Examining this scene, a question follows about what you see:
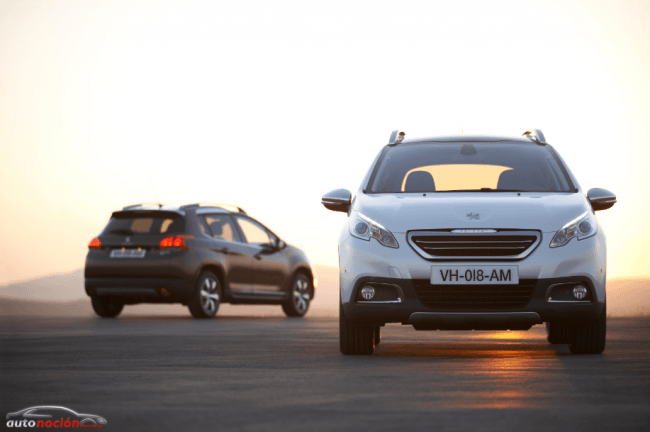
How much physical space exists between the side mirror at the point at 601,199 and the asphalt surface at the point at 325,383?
1.30 m

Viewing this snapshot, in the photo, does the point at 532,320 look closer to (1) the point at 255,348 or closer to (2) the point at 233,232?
(1) the point at 255,348

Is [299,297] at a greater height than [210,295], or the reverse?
[210,295]

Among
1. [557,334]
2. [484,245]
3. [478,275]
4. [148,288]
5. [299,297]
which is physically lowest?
[299,297]

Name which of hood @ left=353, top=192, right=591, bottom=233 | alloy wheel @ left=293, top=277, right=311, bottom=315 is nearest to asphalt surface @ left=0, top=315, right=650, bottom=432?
hood @ left=353, top=192, right=591, bottom=233

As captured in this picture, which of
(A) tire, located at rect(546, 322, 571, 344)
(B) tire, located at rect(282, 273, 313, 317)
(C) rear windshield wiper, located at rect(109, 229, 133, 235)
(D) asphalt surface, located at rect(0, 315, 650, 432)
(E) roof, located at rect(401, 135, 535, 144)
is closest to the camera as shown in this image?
(D) asphalt surface, located at rect(0, 315, 650, 432)

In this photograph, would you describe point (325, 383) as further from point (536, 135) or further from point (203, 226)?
point (203, 226)

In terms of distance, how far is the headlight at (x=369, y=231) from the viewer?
8.63 meters

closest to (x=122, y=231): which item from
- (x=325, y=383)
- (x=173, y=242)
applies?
(x=173, y=242)

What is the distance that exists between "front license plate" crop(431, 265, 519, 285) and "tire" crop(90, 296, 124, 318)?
31.9 feet

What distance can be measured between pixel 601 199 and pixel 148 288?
879 centimetres

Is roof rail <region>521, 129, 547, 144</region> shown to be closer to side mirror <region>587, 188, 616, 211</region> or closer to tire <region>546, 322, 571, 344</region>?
side mirror <region>587, 188, 616, 211</region>

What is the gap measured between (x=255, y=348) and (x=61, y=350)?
182cm

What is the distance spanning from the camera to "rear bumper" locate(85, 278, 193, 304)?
53.7ft

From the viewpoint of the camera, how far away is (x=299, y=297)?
759 inches
